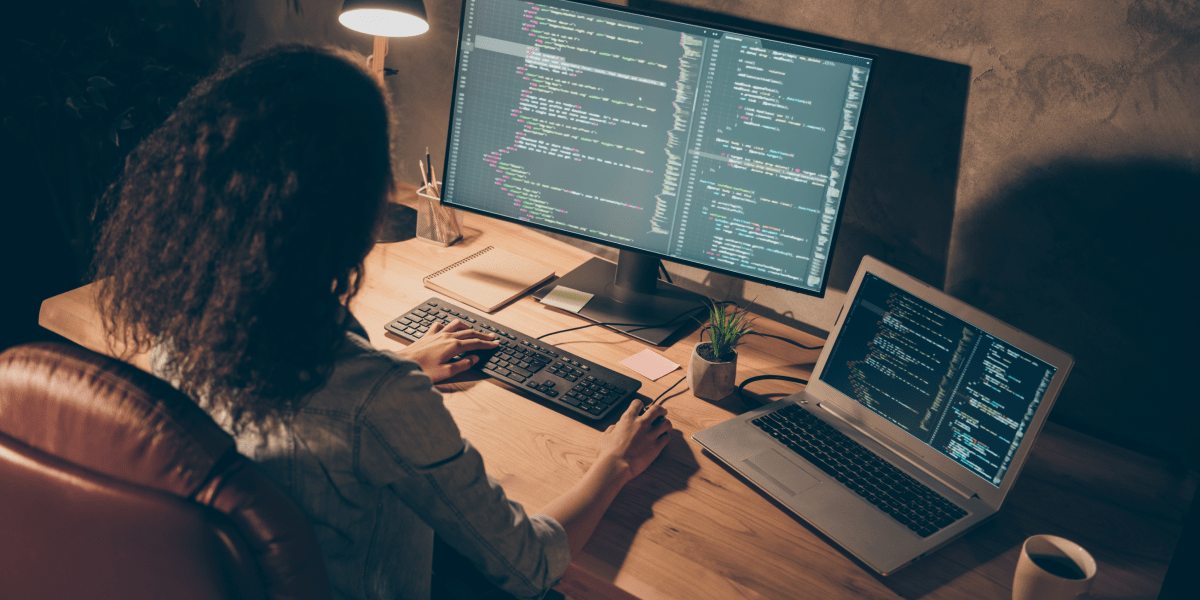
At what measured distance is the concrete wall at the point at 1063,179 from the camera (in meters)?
1.09

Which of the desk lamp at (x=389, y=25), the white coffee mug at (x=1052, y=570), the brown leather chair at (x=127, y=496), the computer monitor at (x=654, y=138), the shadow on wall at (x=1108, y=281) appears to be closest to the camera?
the brown leather chair at (x=127, y=496)

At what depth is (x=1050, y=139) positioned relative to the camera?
1.17 metres

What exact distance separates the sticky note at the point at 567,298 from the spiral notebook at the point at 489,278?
56mm

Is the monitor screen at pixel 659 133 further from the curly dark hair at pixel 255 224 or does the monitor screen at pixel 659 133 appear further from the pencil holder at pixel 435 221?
the curly dark hair at pixel 255 224

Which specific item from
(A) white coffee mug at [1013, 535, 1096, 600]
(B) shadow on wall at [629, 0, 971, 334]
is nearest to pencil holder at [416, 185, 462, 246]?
(B) shadow on wall at [629, 0, 971, 334]

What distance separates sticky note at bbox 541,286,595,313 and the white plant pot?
30 centimetres

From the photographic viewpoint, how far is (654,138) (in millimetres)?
1309

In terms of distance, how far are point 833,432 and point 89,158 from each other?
2.14 metres

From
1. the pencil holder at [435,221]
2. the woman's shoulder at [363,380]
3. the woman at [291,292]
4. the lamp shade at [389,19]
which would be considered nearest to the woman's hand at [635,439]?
the woman at [291,292]

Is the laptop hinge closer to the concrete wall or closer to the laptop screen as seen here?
the laptop screen

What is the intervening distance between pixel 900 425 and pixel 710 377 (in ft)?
0.95

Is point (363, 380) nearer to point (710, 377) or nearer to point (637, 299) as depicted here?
point (710, 377)

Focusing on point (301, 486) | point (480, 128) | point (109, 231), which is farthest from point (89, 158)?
point (301, 486)

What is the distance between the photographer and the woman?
2.25 ft
